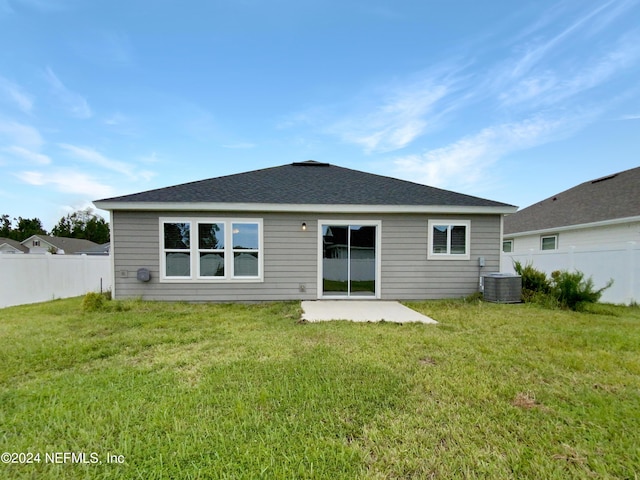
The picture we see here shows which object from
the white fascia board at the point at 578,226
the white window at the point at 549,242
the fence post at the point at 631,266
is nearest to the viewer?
the fence post at the point at 631,266

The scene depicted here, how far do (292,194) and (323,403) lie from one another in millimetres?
6195

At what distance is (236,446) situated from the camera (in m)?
1.96

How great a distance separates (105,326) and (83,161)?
47.2 feet

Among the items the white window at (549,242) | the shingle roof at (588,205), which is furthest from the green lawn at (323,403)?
the white window at (549,242)

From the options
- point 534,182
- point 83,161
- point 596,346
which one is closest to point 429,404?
point 596,346

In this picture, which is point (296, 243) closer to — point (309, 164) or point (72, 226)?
point (309, 164)

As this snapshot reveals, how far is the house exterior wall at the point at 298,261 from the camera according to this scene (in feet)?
24.4

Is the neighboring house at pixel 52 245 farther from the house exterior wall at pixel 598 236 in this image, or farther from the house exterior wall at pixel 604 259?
the house exterior wall at pixel 598 236

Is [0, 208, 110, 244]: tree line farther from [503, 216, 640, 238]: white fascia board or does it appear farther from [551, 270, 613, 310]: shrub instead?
[551, 270, 613, 310]: shrub

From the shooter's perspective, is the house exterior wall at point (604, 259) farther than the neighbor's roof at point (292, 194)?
No

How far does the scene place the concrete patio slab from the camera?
19.1 feet

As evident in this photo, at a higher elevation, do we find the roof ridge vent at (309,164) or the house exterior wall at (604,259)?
the roof ridge vent at (309,164)

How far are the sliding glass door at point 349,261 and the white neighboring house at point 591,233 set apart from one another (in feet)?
16.3

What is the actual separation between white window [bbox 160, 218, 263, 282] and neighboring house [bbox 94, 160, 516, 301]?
26 millimetres
